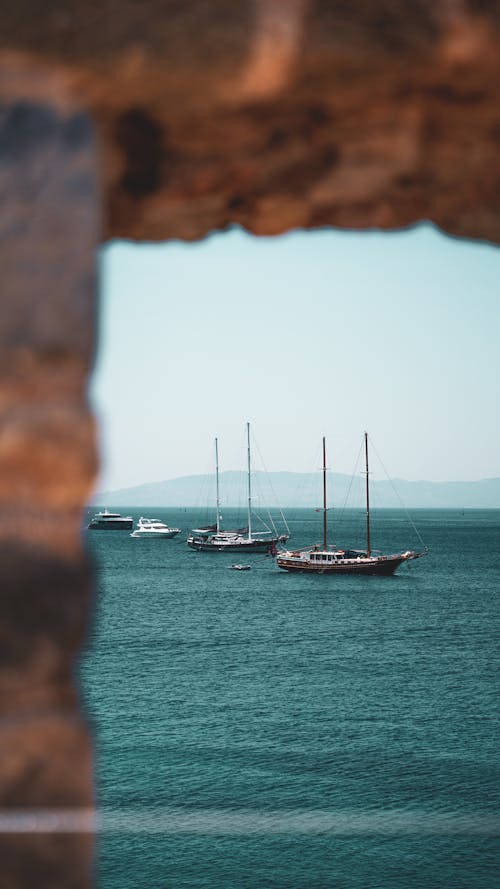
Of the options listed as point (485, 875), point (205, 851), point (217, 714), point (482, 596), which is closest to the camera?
point (485, 875)

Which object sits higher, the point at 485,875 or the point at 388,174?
the point at 388,174

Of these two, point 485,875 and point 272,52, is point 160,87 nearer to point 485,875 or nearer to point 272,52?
point 272,52

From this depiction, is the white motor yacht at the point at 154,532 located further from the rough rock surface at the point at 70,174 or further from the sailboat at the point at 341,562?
the rough rock surface at the point at 70,174

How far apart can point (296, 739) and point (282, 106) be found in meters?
20.3

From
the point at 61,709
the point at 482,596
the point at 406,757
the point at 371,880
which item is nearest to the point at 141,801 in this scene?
the point at 371,880

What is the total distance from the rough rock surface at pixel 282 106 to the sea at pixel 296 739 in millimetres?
795

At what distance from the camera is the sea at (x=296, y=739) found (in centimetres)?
1534

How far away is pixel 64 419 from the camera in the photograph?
1.40 m

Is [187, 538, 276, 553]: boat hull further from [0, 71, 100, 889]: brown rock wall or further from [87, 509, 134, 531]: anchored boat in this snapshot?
[0, 71, 100, 889]: brown rock wall

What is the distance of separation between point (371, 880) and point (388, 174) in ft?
51.6

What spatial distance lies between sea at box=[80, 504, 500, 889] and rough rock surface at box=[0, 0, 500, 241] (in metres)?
0.80

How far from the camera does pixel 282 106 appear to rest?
60.4 inches

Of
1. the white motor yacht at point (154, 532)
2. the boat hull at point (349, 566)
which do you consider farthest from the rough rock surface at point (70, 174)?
the white motor yacht at point (154, 532)

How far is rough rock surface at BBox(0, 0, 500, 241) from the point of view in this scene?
1.39 meters
